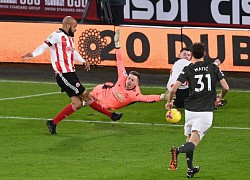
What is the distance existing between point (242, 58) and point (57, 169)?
14160mm

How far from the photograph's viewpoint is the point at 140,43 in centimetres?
3203

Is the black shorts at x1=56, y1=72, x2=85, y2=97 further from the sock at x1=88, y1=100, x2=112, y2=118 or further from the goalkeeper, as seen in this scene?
the goalkeeper

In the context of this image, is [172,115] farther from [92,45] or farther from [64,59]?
[92,45]

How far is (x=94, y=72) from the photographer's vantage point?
109 ft

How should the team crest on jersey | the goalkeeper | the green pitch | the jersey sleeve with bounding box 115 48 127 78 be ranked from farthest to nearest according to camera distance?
1. the team crest on jersey
2. the jersey sleeve with bounding box 115 48 127 78
3. the goalkeeper
4. the green pitch

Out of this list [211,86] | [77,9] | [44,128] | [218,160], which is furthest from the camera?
[77,9]

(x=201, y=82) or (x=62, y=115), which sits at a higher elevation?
(x=201, y=82)

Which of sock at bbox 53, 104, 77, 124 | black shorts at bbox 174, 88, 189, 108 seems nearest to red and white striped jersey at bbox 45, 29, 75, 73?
sock at bbox 53, 104, 77, 124

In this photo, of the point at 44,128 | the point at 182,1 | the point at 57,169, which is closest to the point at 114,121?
the point at 44,128

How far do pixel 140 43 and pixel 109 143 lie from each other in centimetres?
1136

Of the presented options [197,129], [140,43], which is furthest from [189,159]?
[140,43]

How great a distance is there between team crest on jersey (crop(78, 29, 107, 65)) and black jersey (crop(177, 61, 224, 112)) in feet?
49.9

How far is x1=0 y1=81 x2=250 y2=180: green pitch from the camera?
1777 cm

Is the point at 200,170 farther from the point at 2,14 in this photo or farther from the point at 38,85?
the point at 2,14
